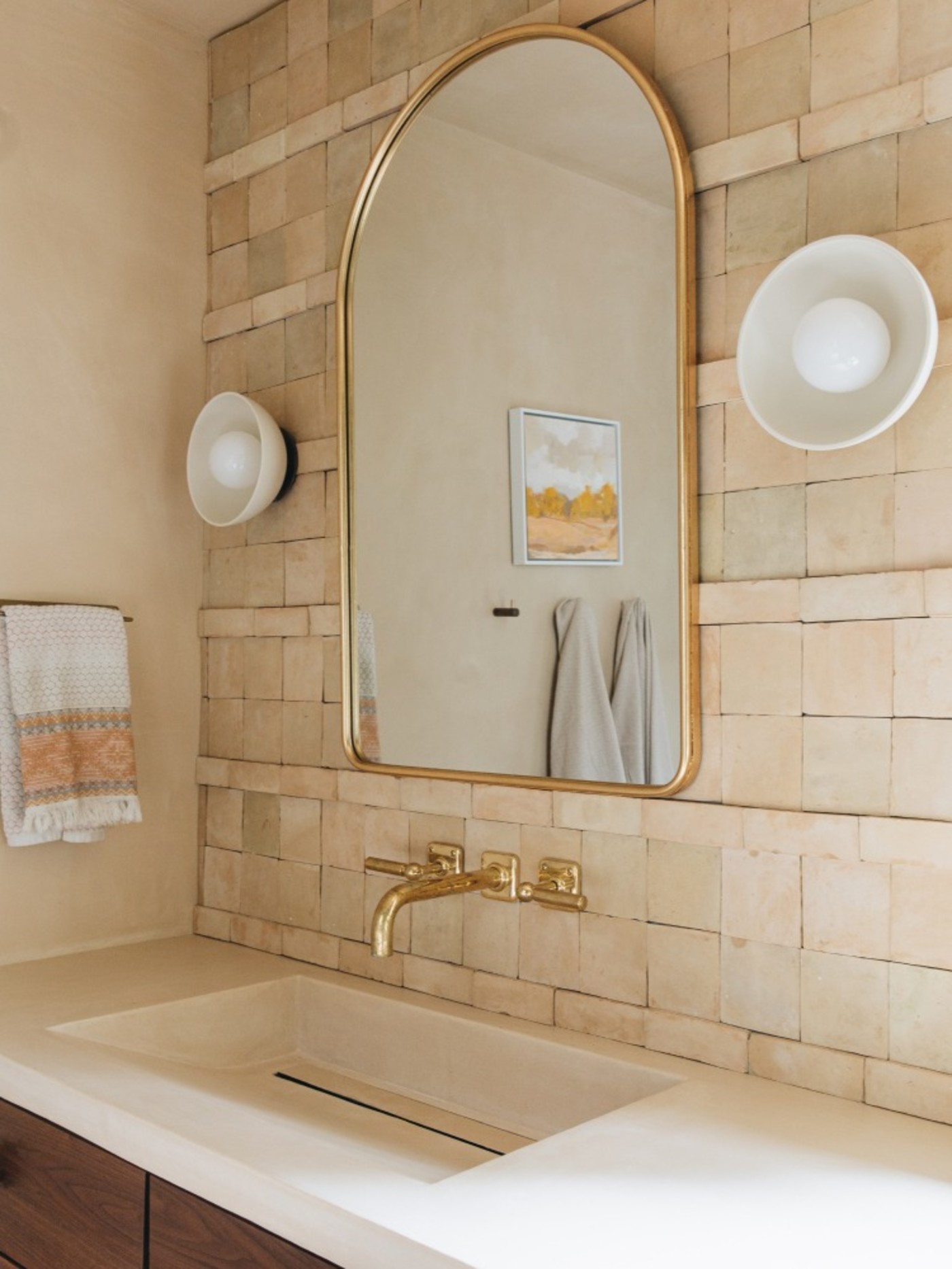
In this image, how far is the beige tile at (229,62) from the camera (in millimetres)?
2184

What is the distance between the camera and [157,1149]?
127 cm

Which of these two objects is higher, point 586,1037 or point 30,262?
point 30,262

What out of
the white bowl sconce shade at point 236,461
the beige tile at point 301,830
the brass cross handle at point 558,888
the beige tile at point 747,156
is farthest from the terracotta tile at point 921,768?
the white bowl sconce shade at point 236,461

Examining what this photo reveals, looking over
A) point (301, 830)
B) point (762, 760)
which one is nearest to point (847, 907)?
point (762, 760)

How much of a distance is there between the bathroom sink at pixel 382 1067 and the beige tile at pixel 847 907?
0.27 metres

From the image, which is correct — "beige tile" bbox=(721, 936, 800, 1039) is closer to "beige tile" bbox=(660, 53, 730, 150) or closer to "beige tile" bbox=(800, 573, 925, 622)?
"beige tile" bbox=(800, 573, 925, 622)

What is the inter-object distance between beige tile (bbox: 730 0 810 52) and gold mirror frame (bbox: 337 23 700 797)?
0.38 ft

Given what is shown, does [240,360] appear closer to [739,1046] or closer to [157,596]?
[157,596]

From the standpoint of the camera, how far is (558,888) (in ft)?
5.33

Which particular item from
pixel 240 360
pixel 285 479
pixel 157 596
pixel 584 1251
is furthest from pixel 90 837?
pixel 584 1251

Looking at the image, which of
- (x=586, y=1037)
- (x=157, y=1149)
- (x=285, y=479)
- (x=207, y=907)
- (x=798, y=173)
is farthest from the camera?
(x=207, y=907)

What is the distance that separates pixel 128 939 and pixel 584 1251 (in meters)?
1.32

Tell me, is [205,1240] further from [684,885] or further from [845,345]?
[845,345]

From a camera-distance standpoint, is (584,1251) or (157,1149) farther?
(157,1149)
